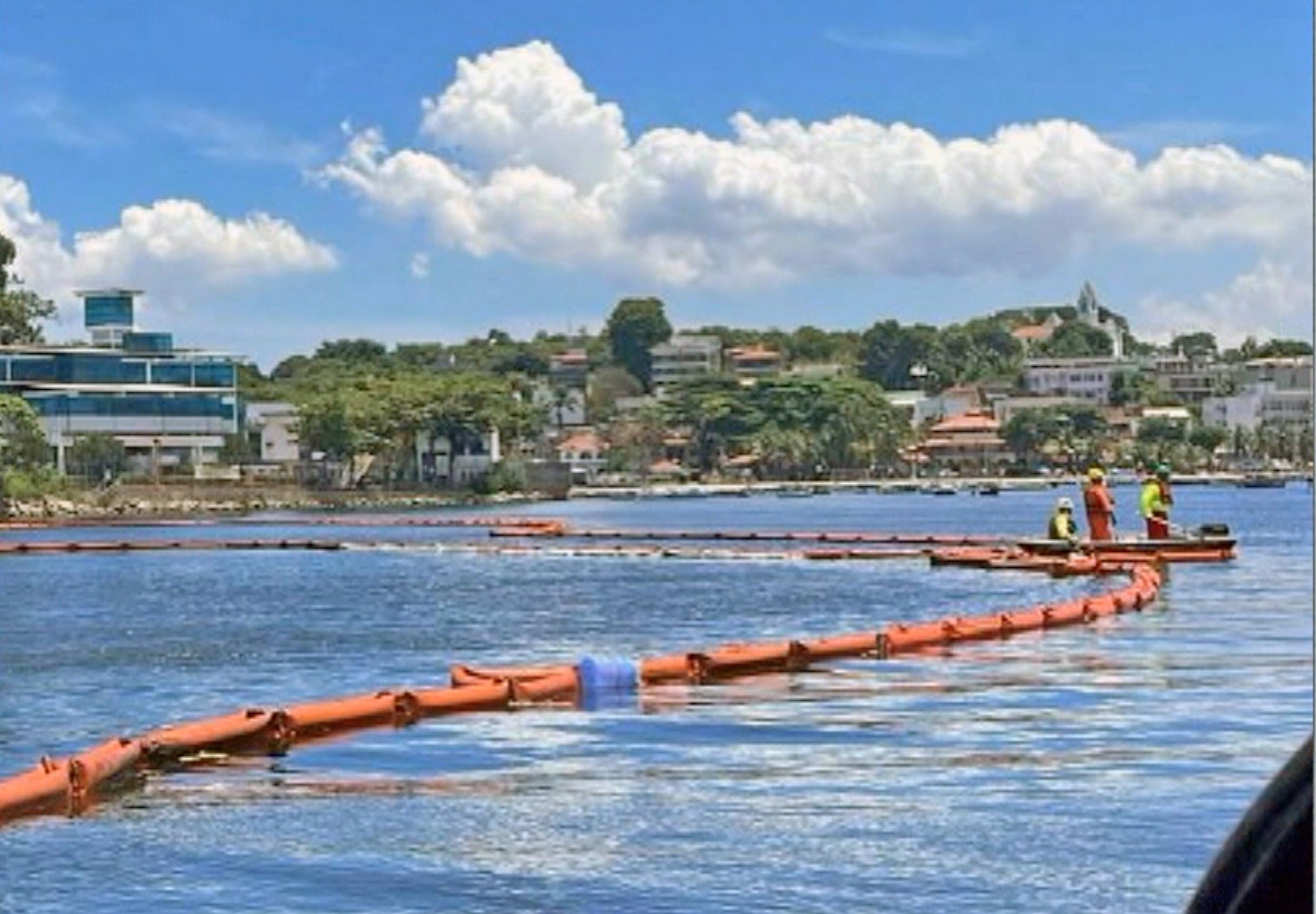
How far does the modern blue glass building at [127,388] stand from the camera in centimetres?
13488

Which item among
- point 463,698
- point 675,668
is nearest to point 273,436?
point 675,668

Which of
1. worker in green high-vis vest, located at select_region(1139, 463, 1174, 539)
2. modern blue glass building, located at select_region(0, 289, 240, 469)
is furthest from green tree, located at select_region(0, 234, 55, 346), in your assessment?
worker in green high-vis vest, located at select_region(1139, 463, 1174, 539)

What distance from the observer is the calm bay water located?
402 inches

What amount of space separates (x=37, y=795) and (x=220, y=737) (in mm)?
2752

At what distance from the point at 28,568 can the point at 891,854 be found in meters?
54.1

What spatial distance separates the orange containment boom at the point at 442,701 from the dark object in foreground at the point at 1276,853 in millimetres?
11722

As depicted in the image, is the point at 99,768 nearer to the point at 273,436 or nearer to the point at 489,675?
the point at 489,675

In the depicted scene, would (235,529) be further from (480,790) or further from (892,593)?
(480,790)

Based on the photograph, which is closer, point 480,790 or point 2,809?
point 2,809

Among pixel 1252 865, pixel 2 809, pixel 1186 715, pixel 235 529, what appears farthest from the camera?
pixel 235 529

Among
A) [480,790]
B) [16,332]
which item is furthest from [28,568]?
[16,332]

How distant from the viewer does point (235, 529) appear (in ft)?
333

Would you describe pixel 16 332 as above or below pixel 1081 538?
above

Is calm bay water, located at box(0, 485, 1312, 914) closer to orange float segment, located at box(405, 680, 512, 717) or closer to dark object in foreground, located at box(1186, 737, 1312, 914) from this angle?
orange float segment, located at box(405, 680, 512, 717)
